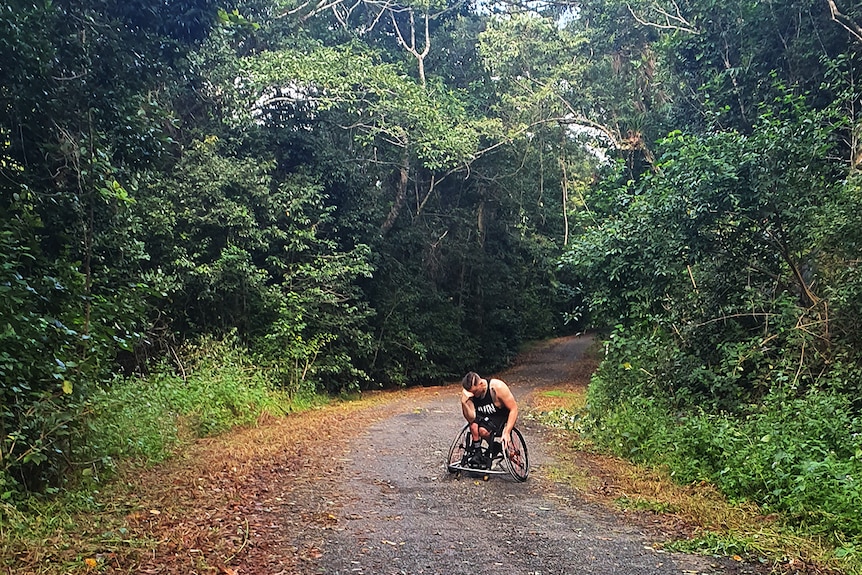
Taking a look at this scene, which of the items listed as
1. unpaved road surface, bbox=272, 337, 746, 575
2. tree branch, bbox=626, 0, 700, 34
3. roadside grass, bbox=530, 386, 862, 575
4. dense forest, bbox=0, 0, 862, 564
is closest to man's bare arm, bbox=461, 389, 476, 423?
unpaved road surface, bbox=272, 337, 746, 575

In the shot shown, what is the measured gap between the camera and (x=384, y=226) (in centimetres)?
2288

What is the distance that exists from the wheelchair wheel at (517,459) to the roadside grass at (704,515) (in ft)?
1.81

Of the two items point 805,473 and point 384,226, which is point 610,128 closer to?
point 384,226

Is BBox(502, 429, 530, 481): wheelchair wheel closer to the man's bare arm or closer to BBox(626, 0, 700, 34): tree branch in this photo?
the man's bare arm

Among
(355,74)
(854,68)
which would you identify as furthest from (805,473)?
(355,74)

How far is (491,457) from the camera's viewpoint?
7.80 meters

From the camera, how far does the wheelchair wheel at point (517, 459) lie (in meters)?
7.60

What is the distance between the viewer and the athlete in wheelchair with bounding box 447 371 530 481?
7.72m

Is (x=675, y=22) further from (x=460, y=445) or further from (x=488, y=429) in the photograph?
(x=460, y=445)

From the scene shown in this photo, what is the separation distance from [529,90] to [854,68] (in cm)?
1226

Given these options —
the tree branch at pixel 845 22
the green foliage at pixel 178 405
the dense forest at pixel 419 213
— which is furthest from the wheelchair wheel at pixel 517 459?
the tree branch at pixel 845 22

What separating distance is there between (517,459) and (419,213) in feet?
58.2

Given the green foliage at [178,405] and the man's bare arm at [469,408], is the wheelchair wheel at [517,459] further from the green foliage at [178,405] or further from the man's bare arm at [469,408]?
the green foliage at [178,405]

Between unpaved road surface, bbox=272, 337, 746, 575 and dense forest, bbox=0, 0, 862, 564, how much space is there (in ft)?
5.13
